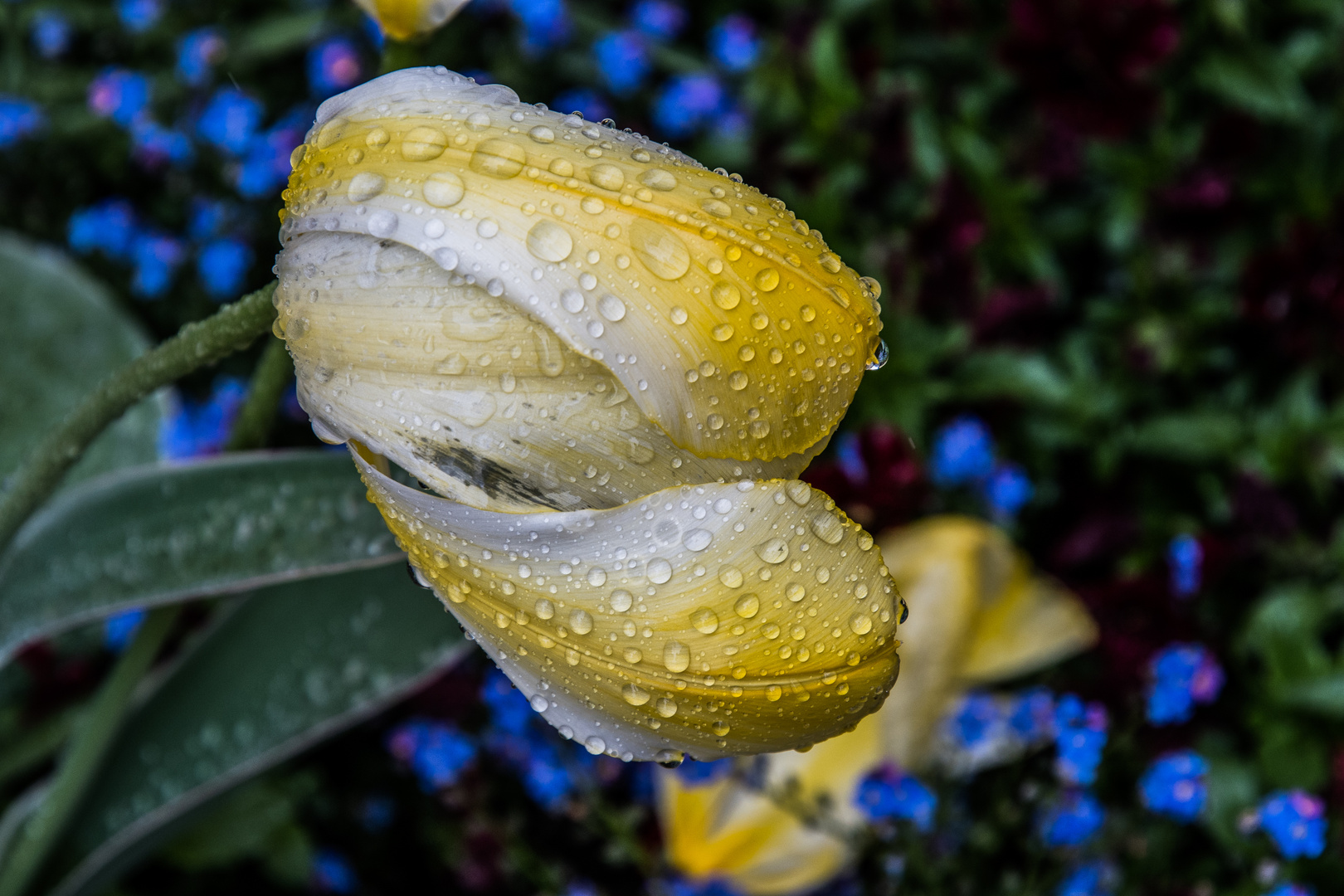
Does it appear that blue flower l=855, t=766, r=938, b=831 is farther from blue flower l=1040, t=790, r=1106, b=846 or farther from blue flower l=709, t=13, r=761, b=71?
blue flower l=709, t=13, r=761, b=71

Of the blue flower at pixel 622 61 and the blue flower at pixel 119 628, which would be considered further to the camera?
the blue flower at pixel 622 61

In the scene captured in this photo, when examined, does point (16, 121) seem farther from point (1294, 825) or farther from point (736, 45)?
point (1294, 825)

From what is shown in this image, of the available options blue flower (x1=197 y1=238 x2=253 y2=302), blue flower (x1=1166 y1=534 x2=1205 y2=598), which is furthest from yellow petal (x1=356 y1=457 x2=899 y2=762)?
blue flower (x1=197 y1=238 x2=253 y2=302)

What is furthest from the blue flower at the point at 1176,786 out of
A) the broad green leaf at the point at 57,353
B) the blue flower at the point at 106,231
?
A: the blue flower at the point at 106,231

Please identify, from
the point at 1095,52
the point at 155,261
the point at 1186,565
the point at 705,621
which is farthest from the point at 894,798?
the point at 155,261

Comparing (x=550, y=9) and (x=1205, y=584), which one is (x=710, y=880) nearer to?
(x=1205, y=584)

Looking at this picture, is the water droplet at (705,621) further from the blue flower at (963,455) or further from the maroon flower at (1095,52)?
the maroon flower at (1095,52)
